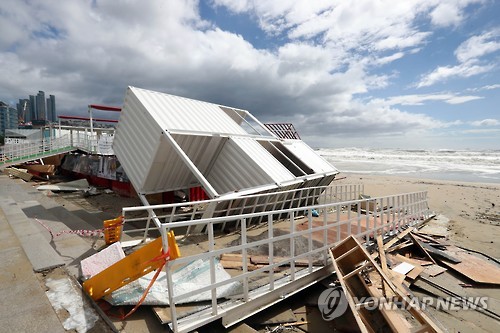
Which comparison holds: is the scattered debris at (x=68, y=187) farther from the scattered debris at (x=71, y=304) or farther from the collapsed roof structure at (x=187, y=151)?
the scattered debris at (x=71, y=304)

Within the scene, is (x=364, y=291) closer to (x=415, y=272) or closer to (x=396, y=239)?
(x=415, y=272)

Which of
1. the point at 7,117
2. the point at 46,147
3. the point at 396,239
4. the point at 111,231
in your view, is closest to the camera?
the point at 111,231

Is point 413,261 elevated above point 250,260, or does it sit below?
below

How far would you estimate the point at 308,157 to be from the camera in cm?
1127

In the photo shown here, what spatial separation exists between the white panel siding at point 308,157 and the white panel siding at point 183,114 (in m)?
2.74

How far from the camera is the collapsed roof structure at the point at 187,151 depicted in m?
7.59

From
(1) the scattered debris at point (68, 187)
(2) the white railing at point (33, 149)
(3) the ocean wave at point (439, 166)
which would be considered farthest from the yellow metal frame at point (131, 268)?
(3) the ocean wave at point (439, 166)

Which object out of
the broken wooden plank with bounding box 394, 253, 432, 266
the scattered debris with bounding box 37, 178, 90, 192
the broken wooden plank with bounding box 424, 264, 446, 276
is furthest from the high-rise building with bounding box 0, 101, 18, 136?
the broken wooden plank with bounding box 424, 264, 446, 276

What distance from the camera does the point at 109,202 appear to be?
11.9 m

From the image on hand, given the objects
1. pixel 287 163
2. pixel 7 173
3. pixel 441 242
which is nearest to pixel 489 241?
pixel 441 242

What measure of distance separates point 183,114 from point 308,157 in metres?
5.62

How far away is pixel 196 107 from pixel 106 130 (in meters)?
16.8

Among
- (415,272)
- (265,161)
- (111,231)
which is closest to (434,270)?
(415,272)

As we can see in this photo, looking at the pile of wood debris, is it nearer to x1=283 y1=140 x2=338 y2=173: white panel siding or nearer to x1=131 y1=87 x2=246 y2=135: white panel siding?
x1=283 y1=140 x2=338 y2=173: white panel siding
